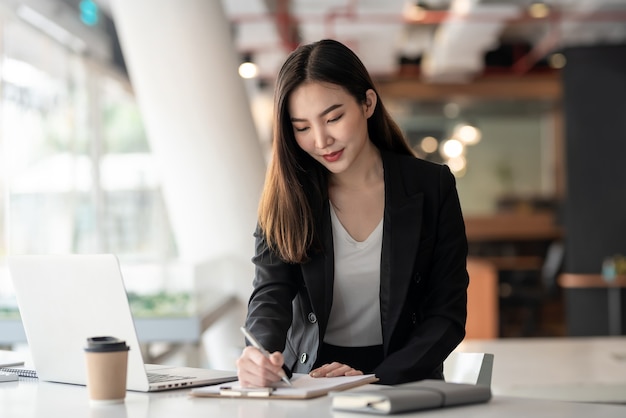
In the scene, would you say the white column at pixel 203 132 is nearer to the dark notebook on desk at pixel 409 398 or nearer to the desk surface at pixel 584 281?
the desk surface at pixel 584 281

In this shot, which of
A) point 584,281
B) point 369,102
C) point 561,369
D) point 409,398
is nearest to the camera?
point 409,398

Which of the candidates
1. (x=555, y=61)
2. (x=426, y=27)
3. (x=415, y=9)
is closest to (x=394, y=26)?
(x=415, y=9)

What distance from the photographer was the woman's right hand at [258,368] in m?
2.03

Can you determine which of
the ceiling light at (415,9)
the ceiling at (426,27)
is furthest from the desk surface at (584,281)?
the ceiling light at (415,9)

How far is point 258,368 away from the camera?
2.04m

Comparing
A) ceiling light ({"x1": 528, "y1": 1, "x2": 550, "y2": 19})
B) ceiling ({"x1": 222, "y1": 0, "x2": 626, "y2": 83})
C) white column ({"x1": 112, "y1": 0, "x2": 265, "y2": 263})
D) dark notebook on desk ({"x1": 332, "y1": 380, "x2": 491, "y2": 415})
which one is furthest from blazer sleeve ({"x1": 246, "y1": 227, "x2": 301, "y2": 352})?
ceiling light ({"x1": 528, "y1": 1, "x2": 550, "y2": 19})

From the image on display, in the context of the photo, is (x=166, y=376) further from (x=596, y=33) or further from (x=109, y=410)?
(x=596, y=33)

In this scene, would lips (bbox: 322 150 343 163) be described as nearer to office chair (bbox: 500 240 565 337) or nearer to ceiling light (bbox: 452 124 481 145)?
office chair (bbox: 500 240 565 337)

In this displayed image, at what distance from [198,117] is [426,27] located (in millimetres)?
6988

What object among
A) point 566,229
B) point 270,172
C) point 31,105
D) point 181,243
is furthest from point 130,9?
point 566,229

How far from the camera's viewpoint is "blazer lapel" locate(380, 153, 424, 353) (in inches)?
95.1

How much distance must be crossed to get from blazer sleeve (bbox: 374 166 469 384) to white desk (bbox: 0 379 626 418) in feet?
1.49

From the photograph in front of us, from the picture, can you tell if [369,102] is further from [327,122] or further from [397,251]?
[397,251]

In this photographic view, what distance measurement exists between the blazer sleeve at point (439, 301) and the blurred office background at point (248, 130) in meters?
3.43
